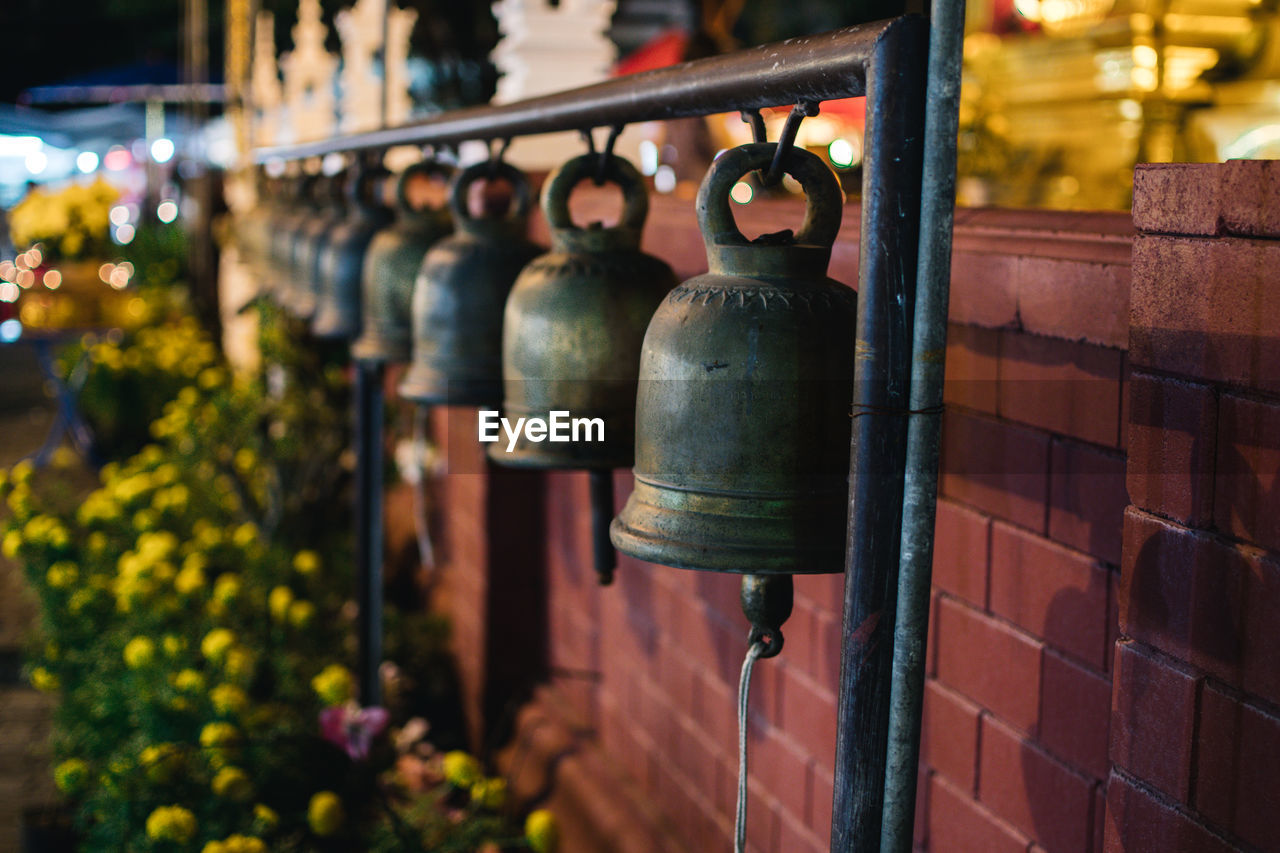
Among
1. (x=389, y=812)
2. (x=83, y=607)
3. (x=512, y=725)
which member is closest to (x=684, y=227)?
(x=389, y=812)

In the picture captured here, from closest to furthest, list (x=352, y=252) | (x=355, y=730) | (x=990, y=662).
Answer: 1. (x=990, y=662)
2. (x=352, y=252)
3. (x=355, y=730)

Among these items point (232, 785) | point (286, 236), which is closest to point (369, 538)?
point (286, 236)

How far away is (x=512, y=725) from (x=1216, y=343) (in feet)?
9.83

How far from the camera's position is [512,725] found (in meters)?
3.69

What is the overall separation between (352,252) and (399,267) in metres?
0.40

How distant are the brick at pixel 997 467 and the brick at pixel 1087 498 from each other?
0.08ft

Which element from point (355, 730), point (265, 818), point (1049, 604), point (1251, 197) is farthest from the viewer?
point (355, 730)

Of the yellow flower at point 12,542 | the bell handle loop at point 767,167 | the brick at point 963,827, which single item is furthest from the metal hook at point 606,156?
the yellow flower at point 12,542

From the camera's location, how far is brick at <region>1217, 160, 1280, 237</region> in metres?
0.90

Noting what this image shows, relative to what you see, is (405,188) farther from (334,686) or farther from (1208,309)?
(1208,309)

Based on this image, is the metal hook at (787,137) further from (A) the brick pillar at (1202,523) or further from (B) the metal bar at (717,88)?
(A) the brick pillar at (1202,523)

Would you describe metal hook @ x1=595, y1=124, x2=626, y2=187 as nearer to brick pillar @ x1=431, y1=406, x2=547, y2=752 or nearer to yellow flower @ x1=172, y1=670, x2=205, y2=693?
yellow flower @ x1=172, y1=670, x2=205, y2=693

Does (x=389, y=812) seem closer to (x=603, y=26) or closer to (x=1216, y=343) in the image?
(x=1216, y=343)

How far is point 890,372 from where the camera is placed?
94cm
